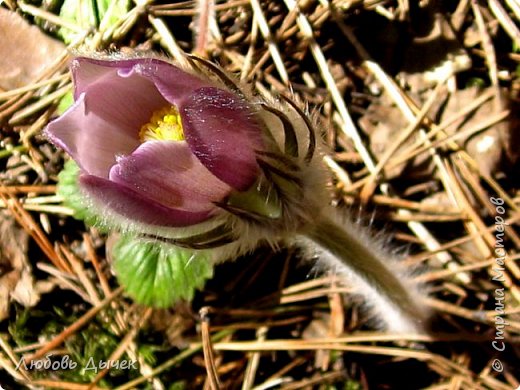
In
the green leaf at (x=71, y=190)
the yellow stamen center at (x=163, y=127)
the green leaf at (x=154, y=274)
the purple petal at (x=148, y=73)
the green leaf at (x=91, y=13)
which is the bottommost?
the green leaf at (x=154, y=274)

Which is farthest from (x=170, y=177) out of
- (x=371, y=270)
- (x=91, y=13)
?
(x=91, y=13)

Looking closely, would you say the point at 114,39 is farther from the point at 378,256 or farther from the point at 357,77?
the point at 378,256

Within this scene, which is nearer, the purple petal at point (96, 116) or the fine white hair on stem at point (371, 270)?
the purple petal at point (96, 116)

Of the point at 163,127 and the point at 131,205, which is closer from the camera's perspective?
the point at 131,205

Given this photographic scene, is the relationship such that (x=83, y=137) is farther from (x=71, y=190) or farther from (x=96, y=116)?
(x=71, y=190)

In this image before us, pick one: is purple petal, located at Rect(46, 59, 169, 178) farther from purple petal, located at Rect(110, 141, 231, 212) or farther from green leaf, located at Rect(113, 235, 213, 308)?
green leaf, located at Rect(113, 235, 213, 308)

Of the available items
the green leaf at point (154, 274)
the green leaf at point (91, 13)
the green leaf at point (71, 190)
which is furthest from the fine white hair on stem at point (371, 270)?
the green leaf at point (91, 13)

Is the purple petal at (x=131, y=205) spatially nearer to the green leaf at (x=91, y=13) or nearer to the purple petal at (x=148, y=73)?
the purple petal at (x=148, y=73)
